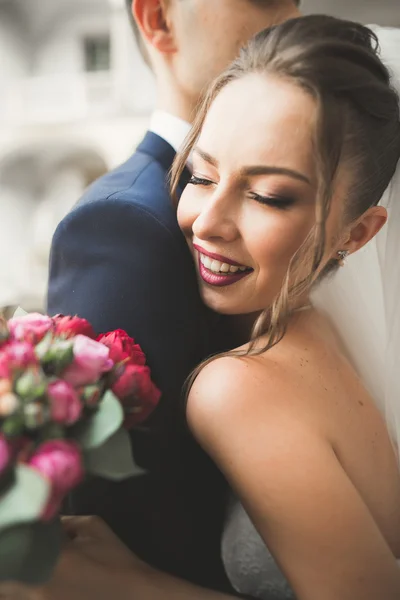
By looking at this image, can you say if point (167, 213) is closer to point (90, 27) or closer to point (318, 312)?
point (318, 312)

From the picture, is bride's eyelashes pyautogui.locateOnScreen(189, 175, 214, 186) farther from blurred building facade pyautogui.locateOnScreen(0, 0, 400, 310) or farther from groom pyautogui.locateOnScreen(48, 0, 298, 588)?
blurred building facade pyautogui.locateOnScreen(0, 0, 400, 310)

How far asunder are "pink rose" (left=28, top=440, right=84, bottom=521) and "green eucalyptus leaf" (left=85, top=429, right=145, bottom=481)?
0.04m

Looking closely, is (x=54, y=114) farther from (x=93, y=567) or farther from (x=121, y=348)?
(x=93, y=567)

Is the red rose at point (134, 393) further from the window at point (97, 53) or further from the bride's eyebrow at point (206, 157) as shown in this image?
the window at point (97, 53)

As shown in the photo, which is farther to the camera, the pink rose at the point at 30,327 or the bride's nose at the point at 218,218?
the bride's nose at the point at 218,218

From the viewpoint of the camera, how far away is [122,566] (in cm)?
71

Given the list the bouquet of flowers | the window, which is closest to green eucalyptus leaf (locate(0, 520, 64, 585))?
→ the bouquet of flowers

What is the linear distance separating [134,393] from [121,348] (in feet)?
0.21

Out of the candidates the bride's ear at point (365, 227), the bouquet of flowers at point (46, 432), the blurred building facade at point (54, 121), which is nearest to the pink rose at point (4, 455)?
the bouquet of flowers at point (46, 432)

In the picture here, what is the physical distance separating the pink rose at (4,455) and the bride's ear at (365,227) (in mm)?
493

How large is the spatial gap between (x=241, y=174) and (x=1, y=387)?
381 mm

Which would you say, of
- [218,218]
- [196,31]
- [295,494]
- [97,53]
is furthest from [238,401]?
[97,53]

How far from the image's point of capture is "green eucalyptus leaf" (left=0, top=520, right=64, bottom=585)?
1.46 feet

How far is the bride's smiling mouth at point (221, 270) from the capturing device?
0.73 metres
